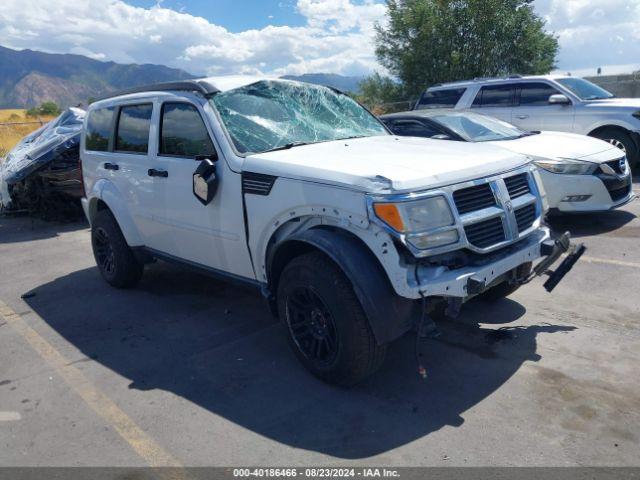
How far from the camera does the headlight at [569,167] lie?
659 centimetres

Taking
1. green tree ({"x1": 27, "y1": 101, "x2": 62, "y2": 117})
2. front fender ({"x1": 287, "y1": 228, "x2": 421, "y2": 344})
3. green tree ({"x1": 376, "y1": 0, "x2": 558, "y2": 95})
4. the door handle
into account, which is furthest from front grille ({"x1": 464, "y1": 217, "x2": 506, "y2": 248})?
green tree ({"x1": 27, "y1": 101, "x2": 62, "y2": 117})

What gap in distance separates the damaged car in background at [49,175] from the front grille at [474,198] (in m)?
7.56

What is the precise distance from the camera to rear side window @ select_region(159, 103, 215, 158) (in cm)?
430

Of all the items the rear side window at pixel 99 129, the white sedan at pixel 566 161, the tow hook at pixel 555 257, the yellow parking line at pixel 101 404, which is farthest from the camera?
the white sedan at pixel 566 161

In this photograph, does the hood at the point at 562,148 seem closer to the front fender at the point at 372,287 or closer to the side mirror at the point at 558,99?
the side mirror at the point at 558,99

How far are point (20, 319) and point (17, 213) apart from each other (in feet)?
21.2

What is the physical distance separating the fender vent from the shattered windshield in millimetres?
272

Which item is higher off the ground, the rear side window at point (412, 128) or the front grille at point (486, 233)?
the rear side window at point (412, 128)

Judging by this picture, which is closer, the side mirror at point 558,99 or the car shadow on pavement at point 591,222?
the car shadow on pavement at point 591,222

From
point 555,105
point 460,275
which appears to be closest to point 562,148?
point 555,105

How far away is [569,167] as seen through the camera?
6598 mm

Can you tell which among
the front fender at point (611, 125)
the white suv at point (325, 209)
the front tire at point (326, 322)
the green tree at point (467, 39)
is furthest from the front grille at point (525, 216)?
the green tree at point (467, 39)

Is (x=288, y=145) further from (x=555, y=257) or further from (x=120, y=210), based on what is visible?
(x=120, y=210)

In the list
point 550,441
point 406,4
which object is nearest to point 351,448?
point 550,441
